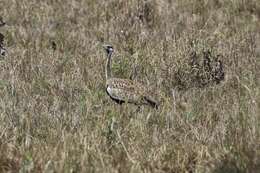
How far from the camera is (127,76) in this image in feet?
25.8

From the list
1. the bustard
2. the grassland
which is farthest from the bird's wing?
the grassland

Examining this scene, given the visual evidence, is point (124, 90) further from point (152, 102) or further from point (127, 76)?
point (127, 76)

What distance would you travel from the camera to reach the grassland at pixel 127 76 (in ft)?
16.6

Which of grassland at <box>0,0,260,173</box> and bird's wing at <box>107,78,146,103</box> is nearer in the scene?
grassland at <box>0,0,260,173</box>

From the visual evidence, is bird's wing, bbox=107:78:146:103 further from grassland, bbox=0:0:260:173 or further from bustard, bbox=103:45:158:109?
grassland, bbox=0:0:260:173

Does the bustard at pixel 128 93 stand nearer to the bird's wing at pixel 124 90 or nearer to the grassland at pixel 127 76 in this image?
the bird's wing at pixel 124 90

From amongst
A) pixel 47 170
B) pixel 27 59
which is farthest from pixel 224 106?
pixel 27 59

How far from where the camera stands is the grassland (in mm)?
5062

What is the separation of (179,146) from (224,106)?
1353 millimetres

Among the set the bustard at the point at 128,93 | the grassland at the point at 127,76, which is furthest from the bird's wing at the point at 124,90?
the grassland at the point at 127,76

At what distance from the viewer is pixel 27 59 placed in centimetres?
835

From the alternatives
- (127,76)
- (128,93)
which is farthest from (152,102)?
(127,76)

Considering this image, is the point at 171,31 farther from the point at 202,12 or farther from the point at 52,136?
the point at 52,136

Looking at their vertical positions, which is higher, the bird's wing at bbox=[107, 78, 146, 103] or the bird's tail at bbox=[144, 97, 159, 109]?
the bird's wing at bbox=[107, 78, 146, 103]
